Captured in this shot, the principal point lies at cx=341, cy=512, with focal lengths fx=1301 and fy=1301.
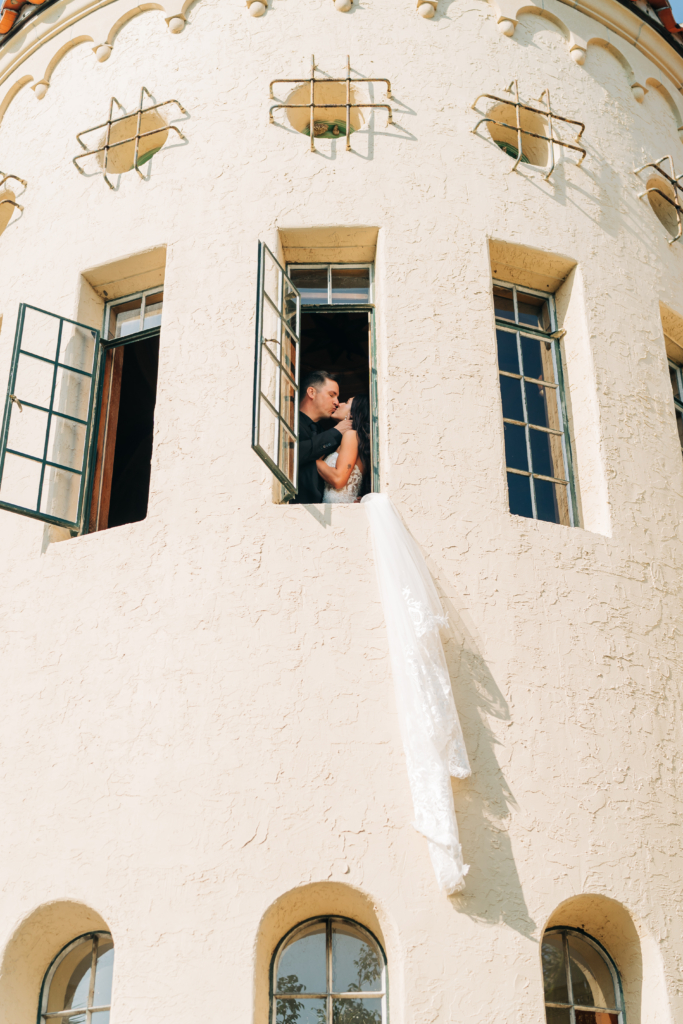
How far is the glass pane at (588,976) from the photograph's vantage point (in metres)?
7.65

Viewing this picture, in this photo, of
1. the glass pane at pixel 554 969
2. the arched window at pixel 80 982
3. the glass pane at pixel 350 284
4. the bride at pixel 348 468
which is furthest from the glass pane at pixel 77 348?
the glass pane at pixel 554 969

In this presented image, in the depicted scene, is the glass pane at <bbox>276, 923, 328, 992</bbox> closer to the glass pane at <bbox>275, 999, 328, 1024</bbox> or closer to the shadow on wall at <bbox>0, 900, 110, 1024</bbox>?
the glass pane at <bbox>275, 999, 328, 1024</bbox>

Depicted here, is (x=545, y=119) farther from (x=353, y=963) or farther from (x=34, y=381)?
(x=353, y=963)

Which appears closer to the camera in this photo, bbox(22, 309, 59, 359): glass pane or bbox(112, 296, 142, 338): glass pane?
bbox(22, 309, 59, 359): glass pane

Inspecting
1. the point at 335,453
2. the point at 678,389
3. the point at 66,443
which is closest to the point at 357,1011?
the point at 335,453

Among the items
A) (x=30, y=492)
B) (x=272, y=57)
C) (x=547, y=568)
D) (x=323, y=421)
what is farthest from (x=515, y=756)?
(x=272, y=57)

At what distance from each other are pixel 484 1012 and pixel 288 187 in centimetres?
573

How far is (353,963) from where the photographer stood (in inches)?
292

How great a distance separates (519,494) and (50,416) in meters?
3.30

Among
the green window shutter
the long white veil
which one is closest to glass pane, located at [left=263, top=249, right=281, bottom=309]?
the green window shutter

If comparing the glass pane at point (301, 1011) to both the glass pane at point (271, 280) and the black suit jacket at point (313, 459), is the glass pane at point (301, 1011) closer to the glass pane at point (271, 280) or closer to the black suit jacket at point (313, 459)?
the black suit jacket at point (313, 459)

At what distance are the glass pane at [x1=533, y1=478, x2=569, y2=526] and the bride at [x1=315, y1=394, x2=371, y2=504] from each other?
3.98 feet

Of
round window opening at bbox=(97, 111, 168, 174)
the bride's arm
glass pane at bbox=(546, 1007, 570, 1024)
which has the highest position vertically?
round window opening at bbox=(97, 111, 168, 174)

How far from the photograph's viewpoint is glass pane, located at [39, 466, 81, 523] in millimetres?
9070
